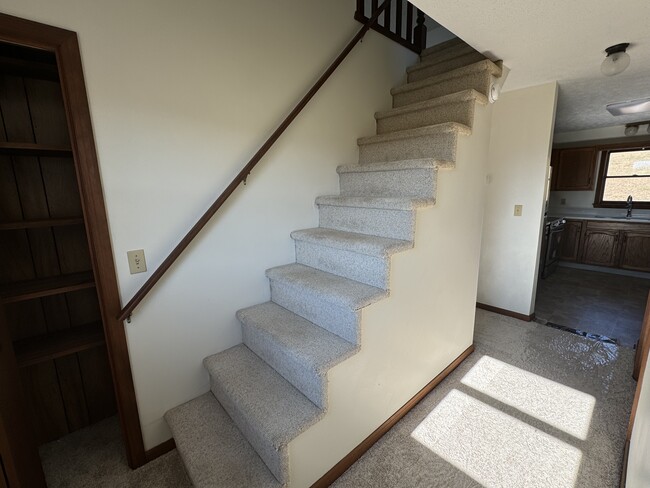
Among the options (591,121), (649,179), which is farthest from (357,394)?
(649,179)

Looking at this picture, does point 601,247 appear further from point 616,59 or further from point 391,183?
point 391,183

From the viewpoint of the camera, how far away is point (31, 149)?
1264mm

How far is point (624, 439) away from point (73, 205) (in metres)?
3.21

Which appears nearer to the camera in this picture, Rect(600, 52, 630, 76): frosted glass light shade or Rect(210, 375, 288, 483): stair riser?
Rect(210, 375, 288, 483): stair riser

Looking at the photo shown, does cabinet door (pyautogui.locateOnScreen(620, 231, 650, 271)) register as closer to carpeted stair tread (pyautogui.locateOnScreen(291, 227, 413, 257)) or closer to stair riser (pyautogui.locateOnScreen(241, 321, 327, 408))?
carpeted stair tread (pyautogui.locateOnScreen(291, 227, 413, 257))

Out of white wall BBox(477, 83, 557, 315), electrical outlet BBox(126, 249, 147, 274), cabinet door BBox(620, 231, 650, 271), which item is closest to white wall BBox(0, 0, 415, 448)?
electrical outlet BBox(126, 249, 147, 274)

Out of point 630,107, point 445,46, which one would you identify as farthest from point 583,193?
point 445,46

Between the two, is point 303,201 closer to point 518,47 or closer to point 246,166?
point 246,166

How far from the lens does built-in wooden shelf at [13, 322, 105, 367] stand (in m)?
1.37

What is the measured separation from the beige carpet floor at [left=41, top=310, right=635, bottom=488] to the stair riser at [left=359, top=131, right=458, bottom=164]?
5.13 ft

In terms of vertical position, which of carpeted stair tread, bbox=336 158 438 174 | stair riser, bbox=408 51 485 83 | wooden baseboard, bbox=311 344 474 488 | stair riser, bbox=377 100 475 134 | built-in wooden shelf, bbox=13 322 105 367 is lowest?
wooden baseboard, bbox=311 344 474 488

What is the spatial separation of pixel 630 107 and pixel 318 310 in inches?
155

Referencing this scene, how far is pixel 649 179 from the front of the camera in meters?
4.35

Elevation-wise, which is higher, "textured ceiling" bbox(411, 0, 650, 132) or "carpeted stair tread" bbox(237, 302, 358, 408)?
"textured ceiling" bbox(411, 0, 650, 132)
